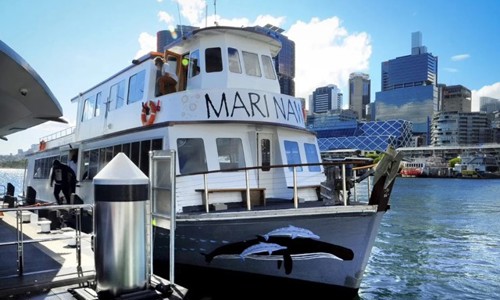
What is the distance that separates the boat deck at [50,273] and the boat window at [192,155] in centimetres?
252

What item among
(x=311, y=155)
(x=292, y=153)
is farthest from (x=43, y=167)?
(x=311, y=155)

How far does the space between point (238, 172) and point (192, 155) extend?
1.12 m

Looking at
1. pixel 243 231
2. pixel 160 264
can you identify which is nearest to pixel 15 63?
pixel 243 231

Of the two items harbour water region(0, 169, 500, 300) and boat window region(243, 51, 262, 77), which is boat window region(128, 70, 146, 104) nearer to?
boat window region(243, 51, 262, 77)

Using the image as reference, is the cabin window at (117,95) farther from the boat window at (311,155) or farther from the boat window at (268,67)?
the boat window at (311,155)

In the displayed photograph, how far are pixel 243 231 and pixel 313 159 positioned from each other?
396 centimetres

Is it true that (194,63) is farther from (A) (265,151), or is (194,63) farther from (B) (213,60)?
(A) (265,151)

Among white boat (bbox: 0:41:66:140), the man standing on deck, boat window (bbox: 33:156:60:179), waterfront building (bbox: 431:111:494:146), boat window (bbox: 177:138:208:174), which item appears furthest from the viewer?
waterfront building (bbox: 431:111:494:146)

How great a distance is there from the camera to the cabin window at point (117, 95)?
11.6 metres

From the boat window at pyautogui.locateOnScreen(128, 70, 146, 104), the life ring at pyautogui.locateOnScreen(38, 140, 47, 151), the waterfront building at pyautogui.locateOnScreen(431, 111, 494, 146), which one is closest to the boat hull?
the boat window at pyautogui.locateOnScreen(128, 70, 146, 104)

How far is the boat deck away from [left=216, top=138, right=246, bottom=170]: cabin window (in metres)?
3.31

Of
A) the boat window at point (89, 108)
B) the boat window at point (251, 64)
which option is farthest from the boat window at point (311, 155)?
the boat window at point (89, 108)

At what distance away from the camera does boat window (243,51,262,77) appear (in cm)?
1039

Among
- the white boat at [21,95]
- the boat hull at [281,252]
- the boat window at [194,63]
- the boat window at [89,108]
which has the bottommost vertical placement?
the boat hull at [281,252]
